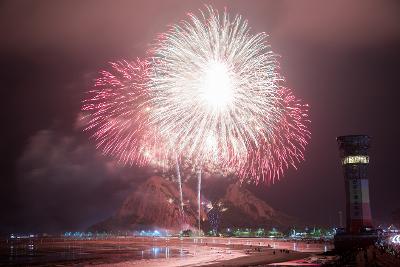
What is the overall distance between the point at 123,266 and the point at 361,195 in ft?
254

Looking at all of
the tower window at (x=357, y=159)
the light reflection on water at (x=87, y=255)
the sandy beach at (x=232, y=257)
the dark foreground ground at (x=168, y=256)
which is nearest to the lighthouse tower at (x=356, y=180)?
the tower window at (x=357, y=159)

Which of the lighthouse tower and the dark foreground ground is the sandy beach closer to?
the dark foreground ground

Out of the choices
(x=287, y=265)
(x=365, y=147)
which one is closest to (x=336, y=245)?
(x=365, y=147)

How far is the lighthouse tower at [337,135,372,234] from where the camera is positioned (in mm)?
125375

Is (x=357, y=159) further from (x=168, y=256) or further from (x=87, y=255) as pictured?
(x=87, y=255)

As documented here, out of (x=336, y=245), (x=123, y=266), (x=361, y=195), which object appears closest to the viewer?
(x=123, y=266)

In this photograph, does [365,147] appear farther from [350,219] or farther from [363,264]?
[363,264]

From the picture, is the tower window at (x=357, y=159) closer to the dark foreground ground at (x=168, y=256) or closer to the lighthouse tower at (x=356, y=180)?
the lighthouse tower at (x=356, y=180)

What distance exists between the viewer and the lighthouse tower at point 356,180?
125 meters

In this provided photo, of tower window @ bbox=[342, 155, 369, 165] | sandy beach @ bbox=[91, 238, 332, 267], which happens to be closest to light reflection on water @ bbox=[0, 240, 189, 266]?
sandy beach @ bbox=[91, 238, 332, 267]

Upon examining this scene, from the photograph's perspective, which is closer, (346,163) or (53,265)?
(53,265)

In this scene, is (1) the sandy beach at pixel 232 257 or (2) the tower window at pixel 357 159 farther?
(2) the tower window at pixel 357 159

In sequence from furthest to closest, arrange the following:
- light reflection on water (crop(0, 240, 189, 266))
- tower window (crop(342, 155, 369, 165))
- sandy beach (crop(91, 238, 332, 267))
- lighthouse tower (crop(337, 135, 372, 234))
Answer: tower window (crop(342, 155, 369, 165)), lighthouse tower (crop(337, 135, 372, 234)), light reflection on water (crop(0, 240, 189, 266)), sandy beach (crop(91, 238, 332, 267))

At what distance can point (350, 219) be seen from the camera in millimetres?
126750
